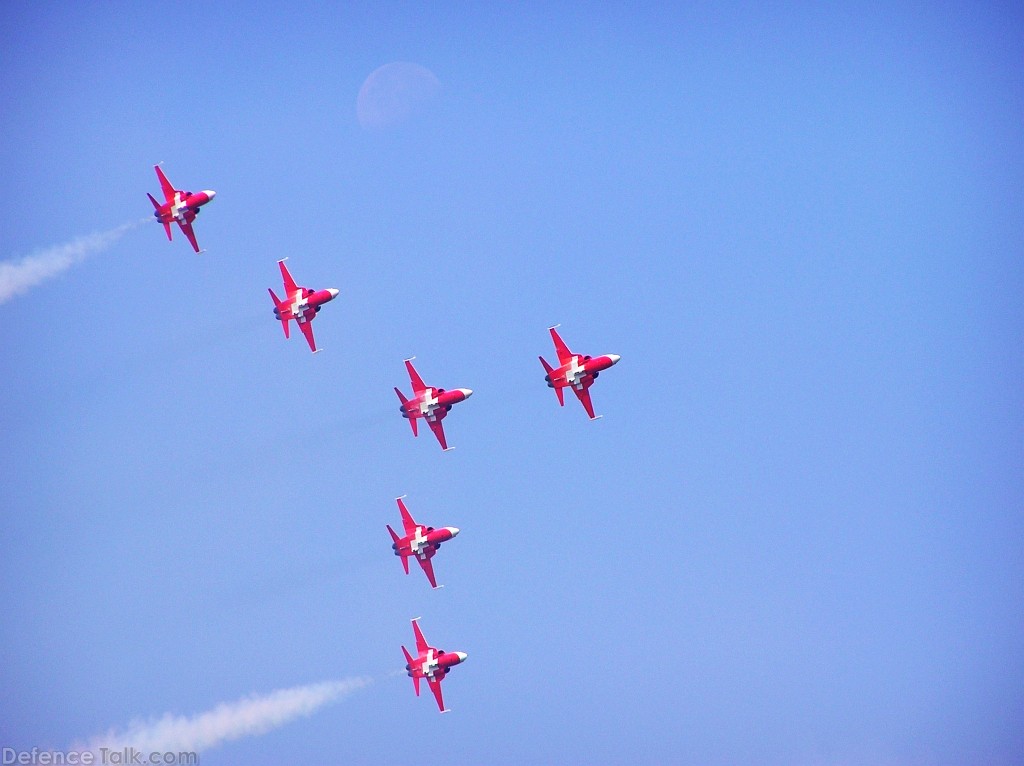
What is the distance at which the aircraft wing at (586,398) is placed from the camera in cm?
8512

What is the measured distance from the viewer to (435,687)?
90.2 metres

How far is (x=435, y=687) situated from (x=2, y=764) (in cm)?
2820

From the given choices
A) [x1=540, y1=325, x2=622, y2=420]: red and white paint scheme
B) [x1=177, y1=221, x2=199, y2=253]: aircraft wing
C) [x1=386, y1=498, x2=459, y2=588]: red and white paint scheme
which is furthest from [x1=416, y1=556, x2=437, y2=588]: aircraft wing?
[x1=177, y1=221, x2=199, y2=253]: aircraft wing

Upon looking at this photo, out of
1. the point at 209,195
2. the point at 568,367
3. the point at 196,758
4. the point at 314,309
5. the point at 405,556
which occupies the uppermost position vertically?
the point at 209,195

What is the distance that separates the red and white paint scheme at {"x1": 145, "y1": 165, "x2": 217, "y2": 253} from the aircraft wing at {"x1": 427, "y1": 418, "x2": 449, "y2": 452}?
68.1ft

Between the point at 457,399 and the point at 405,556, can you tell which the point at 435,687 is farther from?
the point at 457,399

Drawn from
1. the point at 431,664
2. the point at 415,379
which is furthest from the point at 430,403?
the point at 431,664

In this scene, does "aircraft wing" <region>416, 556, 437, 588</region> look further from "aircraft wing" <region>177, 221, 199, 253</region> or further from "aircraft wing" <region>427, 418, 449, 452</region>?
"aircraft wing" <region>177, 221, 199, 253</region>

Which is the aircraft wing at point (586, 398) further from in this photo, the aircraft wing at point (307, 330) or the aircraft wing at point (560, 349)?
the aircraft wing at point (307, 330)

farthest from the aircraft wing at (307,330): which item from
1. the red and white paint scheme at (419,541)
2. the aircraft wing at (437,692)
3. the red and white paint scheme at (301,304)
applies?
Answer: the aircraft wing at (437,692)

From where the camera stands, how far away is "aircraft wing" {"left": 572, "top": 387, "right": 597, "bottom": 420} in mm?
85125

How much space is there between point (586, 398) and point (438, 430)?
33.1ft

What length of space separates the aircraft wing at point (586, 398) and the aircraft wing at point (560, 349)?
6.63 ft

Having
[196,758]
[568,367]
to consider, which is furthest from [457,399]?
[196,758]
